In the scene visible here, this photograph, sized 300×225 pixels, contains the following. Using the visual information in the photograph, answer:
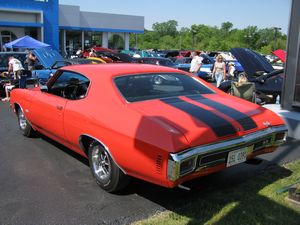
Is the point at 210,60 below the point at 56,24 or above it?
below

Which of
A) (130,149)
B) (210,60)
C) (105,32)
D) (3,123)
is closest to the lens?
(130,149)

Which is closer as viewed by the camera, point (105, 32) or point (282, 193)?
point (282, 193)

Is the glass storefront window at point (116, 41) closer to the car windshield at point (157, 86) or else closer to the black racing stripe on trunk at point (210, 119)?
the car windshield at point (157, 86)

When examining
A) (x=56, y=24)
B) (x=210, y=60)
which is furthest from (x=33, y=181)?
(x=56, y=24)

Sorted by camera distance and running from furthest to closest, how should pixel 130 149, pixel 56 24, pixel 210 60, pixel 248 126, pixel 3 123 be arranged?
pixel 56 24 < pixel 210 60 < pixel 3 123 < pixel 248 126 < pixel 130 149

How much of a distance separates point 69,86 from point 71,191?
1.84 meters

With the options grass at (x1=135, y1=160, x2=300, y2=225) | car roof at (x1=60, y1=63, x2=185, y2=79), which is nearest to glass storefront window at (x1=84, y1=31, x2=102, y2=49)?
car roof at (x1=60, y1=63, x2=185, y2=79)

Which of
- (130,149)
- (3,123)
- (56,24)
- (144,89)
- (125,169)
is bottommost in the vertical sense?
(3,123)

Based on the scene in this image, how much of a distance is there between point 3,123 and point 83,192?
4721 millimetres

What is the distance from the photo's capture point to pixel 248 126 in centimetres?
397

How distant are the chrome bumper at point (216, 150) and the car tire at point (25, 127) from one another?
3940mm

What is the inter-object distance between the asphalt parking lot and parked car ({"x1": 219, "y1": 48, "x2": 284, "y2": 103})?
4.17 meters

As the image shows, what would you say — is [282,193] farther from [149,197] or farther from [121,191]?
[121,191]

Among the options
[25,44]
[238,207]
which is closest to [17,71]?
[25,44]
